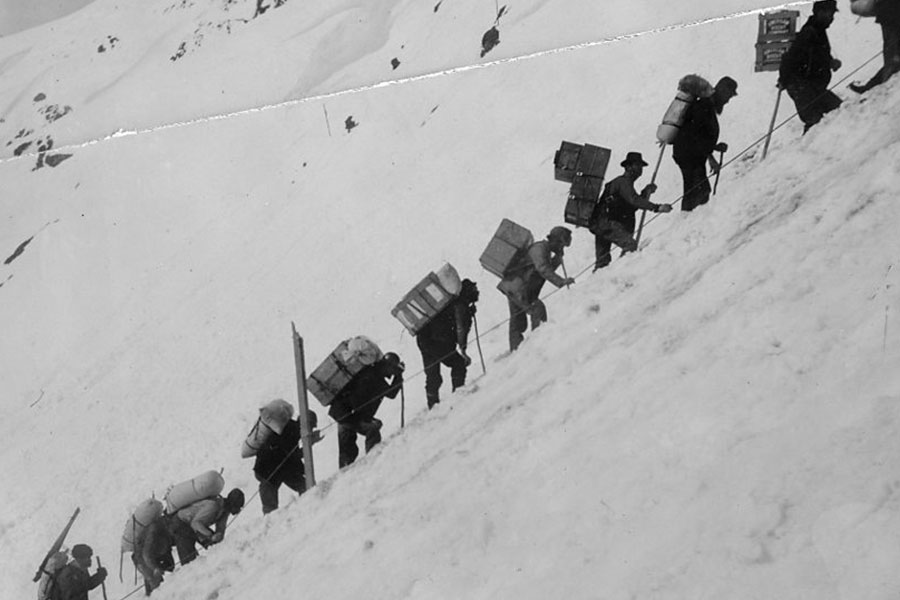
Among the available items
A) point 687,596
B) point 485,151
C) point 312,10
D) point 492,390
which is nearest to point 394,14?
point 312,10

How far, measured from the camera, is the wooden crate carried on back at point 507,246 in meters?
7.60

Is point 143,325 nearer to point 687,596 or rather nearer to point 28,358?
point 28,358

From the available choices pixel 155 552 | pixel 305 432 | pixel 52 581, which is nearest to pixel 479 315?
pixel 305 432

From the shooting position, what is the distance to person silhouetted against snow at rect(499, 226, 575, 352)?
24.5ft

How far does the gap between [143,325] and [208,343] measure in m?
2.27

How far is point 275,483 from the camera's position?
26.9 feet

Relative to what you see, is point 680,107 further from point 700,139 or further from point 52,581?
point 52,581

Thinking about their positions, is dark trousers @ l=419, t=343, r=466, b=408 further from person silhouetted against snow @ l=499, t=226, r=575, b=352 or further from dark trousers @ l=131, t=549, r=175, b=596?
dark trousers @ l=131, t=549, r=175, b=596

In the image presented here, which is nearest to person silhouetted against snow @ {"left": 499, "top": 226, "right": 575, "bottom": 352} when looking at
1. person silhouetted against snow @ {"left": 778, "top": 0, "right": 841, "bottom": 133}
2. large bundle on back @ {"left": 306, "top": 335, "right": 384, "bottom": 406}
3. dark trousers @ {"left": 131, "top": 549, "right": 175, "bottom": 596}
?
large bundle on back @ {"left": 306, "top": 335, "right": 384, "bottom": 406}

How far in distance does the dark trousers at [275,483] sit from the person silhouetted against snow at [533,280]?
245 centimetres

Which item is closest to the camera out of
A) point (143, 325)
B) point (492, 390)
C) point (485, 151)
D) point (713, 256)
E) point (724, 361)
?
point (724, 361)

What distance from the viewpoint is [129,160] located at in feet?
52.8

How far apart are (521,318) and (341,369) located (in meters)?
1.70

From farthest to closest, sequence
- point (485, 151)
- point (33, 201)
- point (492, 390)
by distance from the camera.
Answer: point (33, 201), point (485, 151), point (492, 390)
